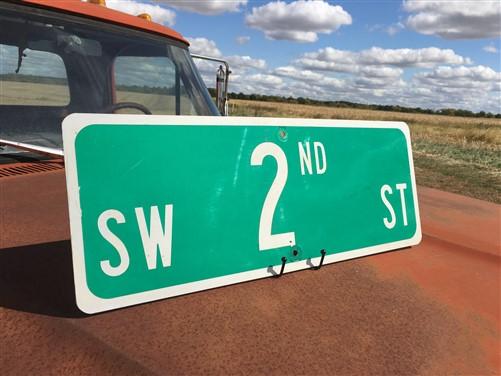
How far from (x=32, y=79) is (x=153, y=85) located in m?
0.66

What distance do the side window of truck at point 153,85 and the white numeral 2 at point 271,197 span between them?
1191mm

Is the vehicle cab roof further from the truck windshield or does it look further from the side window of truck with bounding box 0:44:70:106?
the side window of truck with bounding box 0:44:70:106

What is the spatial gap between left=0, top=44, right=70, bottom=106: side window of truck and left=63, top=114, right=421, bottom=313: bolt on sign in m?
1.20

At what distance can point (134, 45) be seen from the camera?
7.38ft

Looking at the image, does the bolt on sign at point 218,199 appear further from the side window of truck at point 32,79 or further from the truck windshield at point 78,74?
the side window of truck at point 32,79

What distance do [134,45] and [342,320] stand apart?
185 centimetres

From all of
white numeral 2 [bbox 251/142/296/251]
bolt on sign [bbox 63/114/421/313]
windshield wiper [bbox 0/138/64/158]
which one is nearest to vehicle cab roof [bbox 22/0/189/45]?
windshield wiper [bbox 0/138/64/158]

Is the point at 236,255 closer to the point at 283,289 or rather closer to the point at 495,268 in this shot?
the point at 283,289

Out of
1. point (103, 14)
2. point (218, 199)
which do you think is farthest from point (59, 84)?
A: point (218, 199)

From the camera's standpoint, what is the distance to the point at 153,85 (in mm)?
2463

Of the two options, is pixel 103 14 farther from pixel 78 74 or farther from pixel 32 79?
pixel 32 79

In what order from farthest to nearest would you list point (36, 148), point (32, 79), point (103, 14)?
point (32, 79), point (103, 14), point (36, 148)

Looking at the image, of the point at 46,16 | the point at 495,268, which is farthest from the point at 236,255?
the point at 46,16

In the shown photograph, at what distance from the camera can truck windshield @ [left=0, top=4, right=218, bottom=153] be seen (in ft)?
6.19
